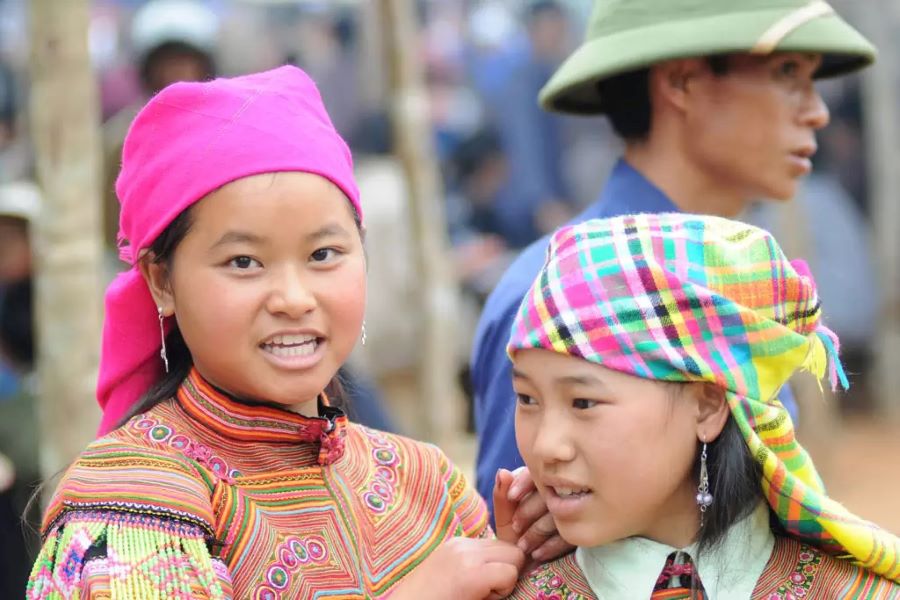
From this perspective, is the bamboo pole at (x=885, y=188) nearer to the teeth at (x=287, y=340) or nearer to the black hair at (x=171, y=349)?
the black hair at (x=171, y=349)

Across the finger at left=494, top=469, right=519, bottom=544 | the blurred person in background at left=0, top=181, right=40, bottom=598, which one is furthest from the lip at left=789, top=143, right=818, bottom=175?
the blurred person in background at left=0, top=181, right=40, bottom=598

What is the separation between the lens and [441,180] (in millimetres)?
9875

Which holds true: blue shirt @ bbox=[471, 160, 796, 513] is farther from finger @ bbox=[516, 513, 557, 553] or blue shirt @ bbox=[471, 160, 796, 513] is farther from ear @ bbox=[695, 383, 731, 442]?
ear @ bbox=[695, 383, 731, 442]

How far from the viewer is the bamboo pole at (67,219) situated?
392cm

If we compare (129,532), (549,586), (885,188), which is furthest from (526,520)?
(885,188)

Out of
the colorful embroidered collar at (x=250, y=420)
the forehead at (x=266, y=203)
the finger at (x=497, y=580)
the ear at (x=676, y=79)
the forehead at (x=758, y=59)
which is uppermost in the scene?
the forehead at (x=758, y=59)

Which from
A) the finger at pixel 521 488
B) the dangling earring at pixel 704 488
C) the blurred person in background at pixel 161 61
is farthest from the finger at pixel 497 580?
the blurred person in background at pixel 161 61

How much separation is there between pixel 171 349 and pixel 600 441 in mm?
904

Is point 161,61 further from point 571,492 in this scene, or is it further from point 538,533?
point 571,492

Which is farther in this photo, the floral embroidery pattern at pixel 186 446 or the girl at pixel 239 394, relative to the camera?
the floral embroidery pattern at pixel 186 446

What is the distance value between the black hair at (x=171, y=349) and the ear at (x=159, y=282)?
0.02 metres

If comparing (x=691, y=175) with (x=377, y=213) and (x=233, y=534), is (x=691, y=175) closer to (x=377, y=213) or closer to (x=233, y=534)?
(x=233, y=534)

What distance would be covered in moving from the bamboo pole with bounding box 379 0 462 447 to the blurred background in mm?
12

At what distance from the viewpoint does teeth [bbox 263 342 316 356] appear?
7.63ft
